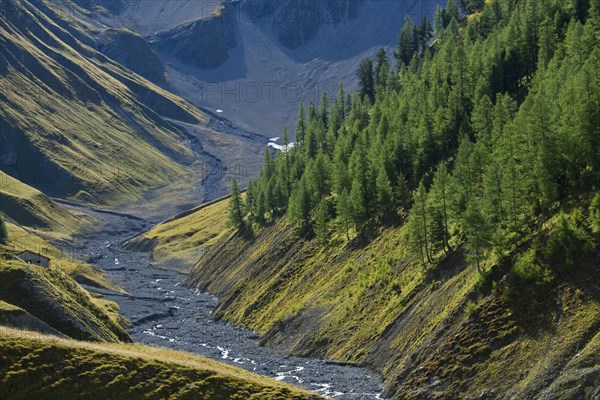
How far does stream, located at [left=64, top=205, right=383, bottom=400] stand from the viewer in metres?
83.9

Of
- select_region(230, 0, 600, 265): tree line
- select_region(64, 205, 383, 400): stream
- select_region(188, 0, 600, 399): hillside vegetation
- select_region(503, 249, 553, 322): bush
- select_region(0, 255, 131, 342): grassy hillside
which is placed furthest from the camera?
select_region(230, 0, 600, 265): tree line

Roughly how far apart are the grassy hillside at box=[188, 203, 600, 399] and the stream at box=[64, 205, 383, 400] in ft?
9.78

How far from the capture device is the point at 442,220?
99.9 m

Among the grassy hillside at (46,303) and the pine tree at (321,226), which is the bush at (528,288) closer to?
the grassy hillside at (46,303)

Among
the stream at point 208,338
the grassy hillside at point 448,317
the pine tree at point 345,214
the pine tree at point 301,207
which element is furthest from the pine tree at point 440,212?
the pine tree at point 301,207

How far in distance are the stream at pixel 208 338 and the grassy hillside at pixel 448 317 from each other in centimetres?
298

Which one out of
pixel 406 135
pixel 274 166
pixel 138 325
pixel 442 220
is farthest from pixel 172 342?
pixel 274 166

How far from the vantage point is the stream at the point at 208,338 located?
275 ft

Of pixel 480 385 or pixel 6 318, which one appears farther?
pixel 480 385

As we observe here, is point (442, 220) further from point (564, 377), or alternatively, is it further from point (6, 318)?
point (6, 318)

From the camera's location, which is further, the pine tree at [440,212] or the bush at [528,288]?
the pine tree at [440,212]

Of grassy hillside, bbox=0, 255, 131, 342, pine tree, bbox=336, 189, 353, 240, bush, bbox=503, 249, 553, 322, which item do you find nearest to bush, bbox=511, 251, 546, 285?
bush, bbox=503, 249, 553, 322

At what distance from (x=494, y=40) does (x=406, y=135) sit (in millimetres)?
25564

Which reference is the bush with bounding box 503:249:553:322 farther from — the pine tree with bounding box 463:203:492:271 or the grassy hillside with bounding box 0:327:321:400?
the grassy hillside with bounding box 0:327:321:400
